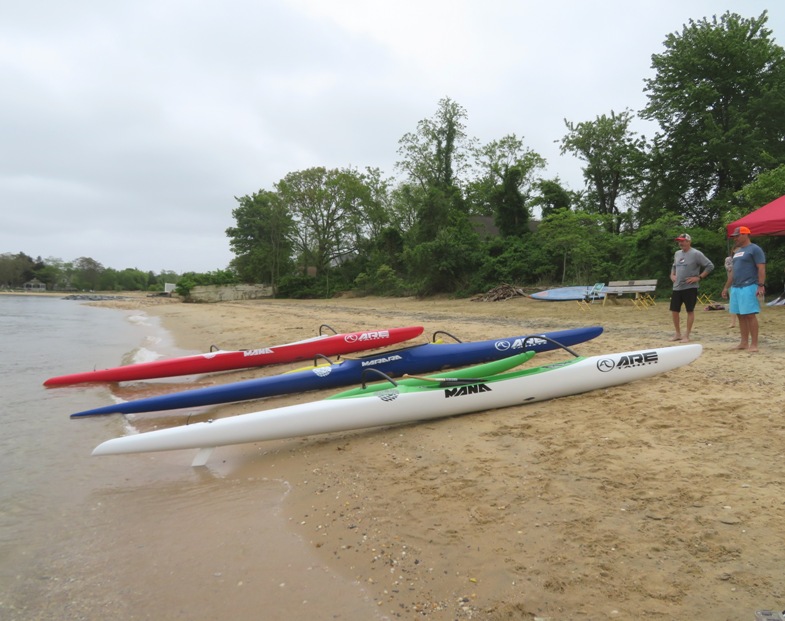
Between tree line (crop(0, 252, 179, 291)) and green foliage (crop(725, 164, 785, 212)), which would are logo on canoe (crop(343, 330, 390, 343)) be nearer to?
green foliage (crop(725, 164, 785, 212))

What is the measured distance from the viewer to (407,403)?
3.66 meters

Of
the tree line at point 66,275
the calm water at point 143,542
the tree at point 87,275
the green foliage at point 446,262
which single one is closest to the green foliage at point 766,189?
the green foliage at point 446,262

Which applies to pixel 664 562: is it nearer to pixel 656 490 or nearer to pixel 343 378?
pixel 656 490

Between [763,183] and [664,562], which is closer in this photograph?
[664,562]

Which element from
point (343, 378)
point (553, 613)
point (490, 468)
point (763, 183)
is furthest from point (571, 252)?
point (553, 613)

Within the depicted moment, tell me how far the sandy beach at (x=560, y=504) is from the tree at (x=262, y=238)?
33.9 meters

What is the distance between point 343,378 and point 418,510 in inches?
108

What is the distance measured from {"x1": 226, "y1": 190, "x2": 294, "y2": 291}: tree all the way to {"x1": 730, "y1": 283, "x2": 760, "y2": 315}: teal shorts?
1316 inches

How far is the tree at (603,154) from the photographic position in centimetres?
2439

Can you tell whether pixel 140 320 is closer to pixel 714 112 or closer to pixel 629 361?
pixel 629 361

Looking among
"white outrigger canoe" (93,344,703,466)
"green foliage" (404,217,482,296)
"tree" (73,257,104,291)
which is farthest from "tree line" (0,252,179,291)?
"white outrigger canoe" (93,344,703,466)

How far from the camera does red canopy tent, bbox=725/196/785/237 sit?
7.76 meters

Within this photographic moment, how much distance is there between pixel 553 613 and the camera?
1661mm

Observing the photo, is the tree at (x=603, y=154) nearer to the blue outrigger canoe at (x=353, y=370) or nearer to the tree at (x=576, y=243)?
the tree at (x=576, y=243)
